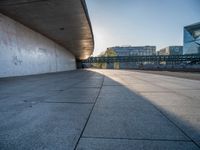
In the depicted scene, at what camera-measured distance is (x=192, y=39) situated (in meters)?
81.3

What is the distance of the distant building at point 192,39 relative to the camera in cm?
7788

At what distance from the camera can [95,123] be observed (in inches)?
94.4

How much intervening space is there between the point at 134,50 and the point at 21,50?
154m

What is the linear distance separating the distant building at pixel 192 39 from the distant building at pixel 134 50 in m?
64.8

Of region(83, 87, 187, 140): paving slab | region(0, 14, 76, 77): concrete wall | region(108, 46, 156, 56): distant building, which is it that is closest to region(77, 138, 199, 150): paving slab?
region(83, 87, 187, 140): paving slab

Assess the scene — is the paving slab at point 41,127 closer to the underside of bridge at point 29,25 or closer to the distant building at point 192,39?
the underside of bridge at point 29,25

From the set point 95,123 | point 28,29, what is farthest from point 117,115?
point 28,29

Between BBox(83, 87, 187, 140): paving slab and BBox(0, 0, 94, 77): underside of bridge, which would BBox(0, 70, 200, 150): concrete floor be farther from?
A: BBox(0, 0, 94, 77): underside of bridge

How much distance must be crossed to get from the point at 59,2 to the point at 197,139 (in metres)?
13.2

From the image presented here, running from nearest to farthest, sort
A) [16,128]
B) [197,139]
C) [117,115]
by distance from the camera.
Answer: [197,139] → [16,128] → [117,115]

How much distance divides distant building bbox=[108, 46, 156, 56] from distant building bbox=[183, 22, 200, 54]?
6483 cm

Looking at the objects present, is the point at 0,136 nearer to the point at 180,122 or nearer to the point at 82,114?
the point at 82,114

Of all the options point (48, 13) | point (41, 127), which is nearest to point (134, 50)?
point (48, 13)

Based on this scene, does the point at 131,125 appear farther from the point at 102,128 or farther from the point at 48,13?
the point at 48,13
